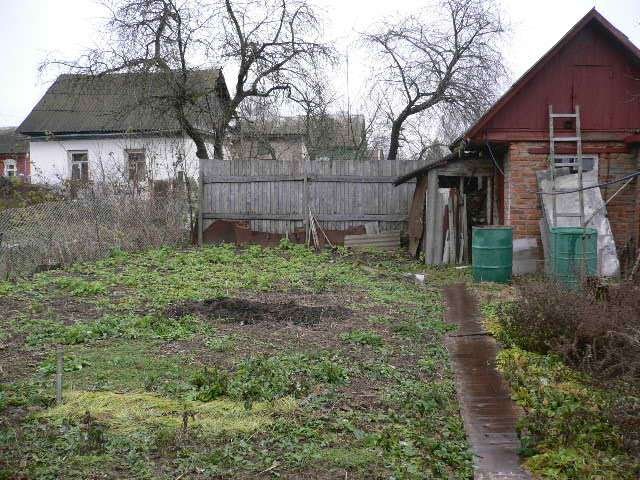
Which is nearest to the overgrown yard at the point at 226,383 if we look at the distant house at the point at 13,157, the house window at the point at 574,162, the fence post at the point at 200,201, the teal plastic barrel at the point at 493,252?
the teal plastic barrel at the point at 493,252

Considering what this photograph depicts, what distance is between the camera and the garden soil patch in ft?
27.6

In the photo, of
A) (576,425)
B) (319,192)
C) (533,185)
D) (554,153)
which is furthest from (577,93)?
(576,425)

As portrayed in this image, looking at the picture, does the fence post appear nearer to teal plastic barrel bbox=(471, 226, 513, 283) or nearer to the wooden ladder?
teal plastic barrel bbox=(471, 226, 513, 283)

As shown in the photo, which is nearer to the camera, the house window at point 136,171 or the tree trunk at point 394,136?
the house window at point 136,171

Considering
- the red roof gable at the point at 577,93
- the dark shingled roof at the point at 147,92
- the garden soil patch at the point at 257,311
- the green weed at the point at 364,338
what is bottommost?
the green weed at the point at 364,338

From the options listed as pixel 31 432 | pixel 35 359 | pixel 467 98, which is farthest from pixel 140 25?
pixel 31 432

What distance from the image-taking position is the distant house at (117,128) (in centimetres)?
1780

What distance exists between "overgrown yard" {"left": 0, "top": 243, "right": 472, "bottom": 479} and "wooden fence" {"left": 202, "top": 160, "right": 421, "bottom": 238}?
248 inches

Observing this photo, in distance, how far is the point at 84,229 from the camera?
47.3 feet

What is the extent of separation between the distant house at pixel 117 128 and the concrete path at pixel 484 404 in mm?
11752

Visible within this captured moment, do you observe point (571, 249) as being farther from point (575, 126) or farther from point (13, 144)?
point (13, 144)

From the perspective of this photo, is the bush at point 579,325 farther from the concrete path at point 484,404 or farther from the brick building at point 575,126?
the brick building at point 575,126

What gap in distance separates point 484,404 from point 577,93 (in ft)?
31.4

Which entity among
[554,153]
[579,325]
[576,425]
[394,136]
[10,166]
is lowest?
[576,425]
